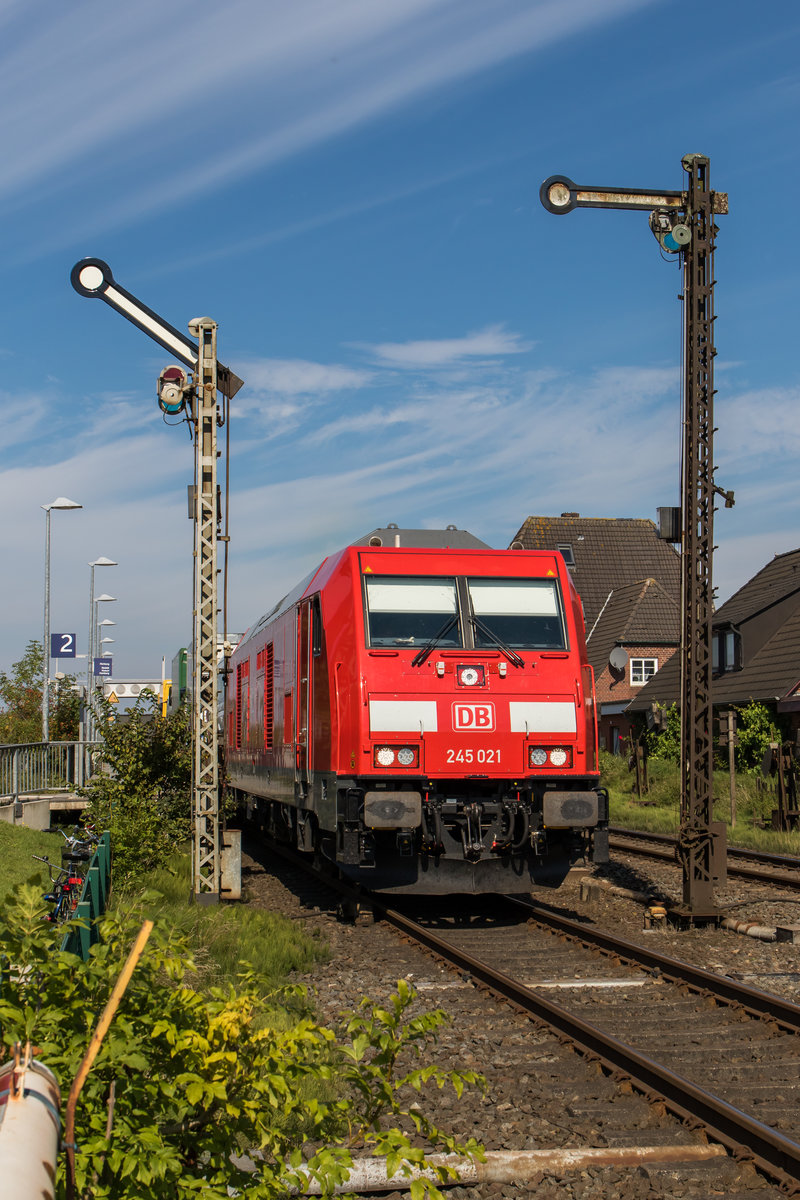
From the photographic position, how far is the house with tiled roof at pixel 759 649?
100.0ft

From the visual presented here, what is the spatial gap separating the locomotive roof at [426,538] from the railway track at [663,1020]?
3.91 m

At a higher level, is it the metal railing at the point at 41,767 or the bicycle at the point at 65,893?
the metal railing at the point at 41,767

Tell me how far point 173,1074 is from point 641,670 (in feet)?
147

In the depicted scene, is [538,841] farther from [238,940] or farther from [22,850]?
[22,850]

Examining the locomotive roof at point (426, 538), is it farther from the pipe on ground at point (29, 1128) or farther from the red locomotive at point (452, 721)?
the pipe on ground at point (29, 1128)

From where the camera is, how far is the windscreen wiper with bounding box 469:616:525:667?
1148 cm

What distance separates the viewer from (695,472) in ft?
39.2

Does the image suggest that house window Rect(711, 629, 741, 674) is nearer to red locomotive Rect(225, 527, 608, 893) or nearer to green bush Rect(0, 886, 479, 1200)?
red locomotive Rect(225, 527, 608, 893)

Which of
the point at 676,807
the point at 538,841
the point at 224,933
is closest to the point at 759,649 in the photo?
the point at 676,807

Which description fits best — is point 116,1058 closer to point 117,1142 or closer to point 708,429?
point 117,1142

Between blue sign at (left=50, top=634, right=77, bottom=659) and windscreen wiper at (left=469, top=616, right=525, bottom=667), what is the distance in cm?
2163

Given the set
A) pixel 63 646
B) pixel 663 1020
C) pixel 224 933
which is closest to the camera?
pixel 663 1020

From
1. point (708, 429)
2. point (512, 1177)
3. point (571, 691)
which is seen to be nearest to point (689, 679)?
point (571, 691)

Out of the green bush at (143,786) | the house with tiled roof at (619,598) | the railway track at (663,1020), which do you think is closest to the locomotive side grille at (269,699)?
the green bush at (143,786)
